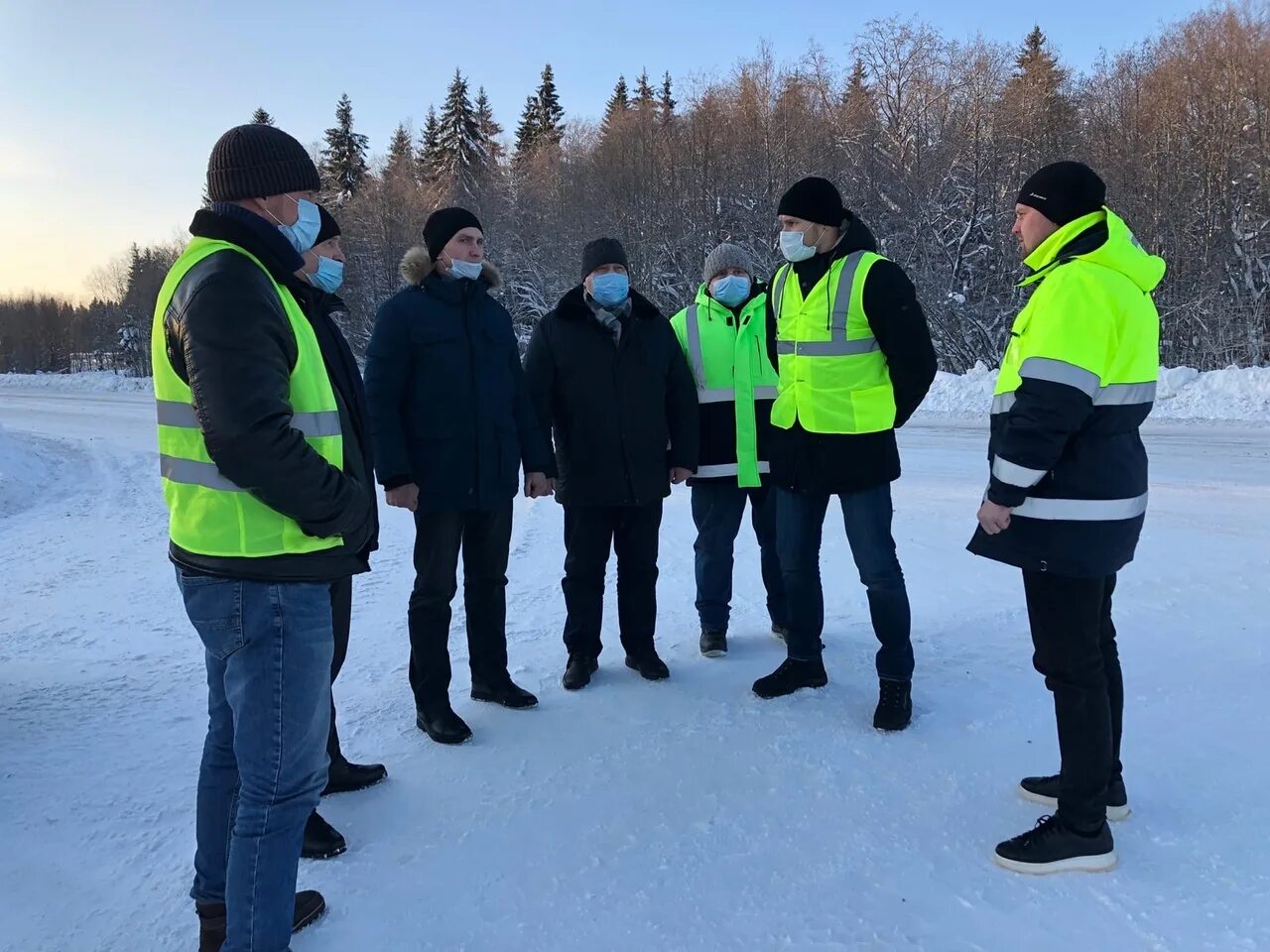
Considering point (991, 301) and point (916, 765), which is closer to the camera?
point (916, 765)

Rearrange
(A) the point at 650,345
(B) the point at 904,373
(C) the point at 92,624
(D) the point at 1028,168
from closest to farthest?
(B) the point at 904,373
(A) the point at 650,345
(C) the point at 92,624
(D) the point at 1028,168

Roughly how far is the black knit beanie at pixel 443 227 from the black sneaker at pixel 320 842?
7.77 ft

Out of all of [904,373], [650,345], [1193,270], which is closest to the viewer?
[904,373]

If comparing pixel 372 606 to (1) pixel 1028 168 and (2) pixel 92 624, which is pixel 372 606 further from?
(1) pixel 1028 168

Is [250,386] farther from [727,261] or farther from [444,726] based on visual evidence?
[727,261]

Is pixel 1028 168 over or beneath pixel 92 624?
over

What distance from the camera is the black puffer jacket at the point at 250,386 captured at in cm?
198

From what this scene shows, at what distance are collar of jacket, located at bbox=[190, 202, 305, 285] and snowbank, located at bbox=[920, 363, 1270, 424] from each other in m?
11.7

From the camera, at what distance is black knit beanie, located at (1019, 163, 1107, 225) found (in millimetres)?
2654

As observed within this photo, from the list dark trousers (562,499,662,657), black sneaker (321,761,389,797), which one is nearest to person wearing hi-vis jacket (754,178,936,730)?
dark trousers (562,499,662,657)

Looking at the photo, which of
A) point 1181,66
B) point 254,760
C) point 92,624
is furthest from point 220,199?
point 1181,66

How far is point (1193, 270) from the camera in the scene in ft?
63.9

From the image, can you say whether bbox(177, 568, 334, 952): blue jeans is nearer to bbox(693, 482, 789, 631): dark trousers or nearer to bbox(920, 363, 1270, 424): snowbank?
bbox(693, 482, 789, 631): dark trousers

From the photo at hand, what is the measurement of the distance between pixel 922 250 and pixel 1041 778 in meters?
22.9
